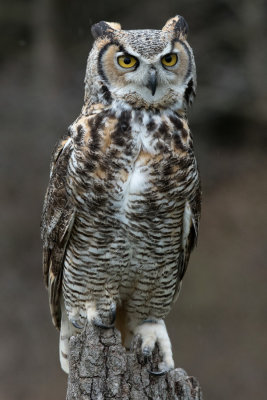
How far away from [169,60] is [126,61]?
170mm

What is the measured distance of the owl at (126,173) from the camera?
2.84 meters

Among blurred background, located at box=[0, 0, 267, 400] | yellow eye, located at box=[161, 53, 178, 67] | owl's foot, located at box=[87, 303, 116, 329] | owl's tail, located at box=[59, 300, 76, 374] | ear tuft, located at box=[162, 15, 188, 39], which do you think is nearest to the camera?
yellow eye, located at box=[161, 53, 178, 67]

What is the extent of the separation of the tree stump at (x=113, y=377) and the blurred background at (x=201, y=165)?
3020 millimetres

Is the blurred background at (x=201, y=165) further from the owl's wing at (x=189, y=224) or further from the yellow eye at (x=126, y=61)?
the yellow eye at (x=126, y=61)

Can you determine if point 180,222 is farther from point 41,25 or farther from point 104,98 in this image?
point 41,25

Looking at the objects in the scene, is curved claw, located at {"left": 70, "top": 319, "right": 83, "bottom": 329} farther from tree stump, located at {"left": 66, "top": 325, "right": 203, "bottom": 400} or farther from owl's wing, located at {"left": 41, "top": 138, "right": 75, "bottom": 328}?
tree stump, located at {"left": 66, "top": 325, "right": 203, "bottom": 400}

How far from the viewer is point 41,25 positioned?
6.04 meters

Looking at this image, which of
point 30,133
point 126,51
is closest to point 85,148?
point 126,51

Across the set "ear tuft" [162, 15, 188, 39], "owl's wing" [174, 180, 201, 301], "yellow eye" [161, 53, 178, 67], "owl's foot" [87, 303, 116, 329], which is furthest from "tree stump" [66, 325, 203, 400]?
"ear tuft" [162, 15, 188, 39]

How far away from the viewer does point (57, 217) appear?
3051 millimetres

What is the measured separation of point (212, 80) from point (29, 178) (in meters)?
1.63

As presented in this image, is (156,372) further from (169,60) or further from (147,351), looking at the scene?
(169,60)

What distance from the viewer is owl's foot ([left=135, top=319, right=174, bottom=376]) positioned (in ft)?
10.2

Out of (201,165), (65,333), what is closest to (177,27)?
(65,333)
